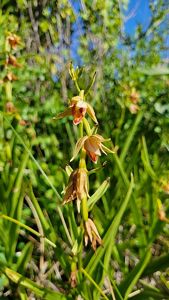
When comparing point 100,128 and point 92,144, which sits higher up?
point 92,144

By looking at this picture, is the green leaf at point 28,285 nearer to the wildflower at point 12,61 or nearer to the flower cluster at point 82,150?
the flower cluster at point 82,150

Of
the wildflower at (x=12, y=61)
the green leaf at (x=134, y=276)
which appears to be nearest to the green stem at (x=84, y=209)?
the green leaf at (x=134, y=276)

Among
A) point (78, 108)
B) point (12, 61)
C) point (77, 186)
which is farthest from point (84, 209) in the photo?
point (12, 61)

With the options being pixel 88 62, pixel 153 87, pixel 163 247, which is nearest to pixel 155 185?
pixel 163 247

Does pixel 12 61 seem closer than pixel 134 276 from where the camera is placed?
No

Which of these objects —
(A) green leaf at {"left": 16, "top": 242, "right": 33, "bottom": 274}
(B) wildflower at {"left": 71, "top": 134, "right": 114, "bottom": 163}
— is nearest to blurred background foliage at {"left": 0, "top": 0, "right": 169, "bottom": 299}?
(A) green leaf at {"left": 16, "top": 242, "right": 33, "bottom": 274}

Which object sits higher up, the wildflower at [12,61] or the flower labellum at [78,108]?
the wildflower at [12,61]

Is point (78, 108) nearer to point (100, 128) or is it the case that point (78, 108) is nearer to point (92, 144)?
point (92, 144)
